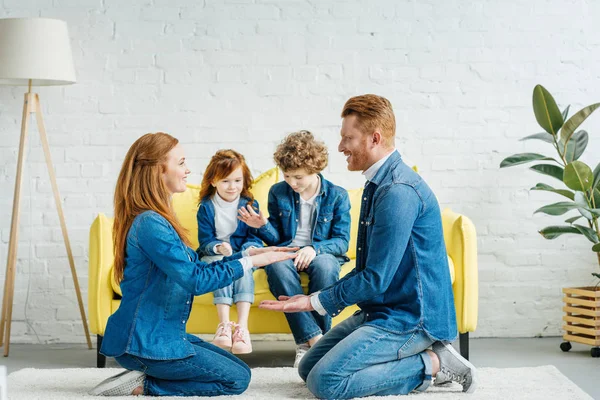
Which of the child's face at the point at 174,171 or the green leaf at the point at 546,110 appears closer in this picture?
the child's face at the point at 174,171

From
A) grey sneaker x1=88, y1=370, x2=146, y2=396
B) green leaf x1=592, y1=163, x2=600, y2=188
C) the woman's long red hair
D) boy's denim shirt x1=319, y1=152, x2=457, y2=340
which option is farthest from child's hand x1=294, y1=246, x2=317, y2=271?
green leaf x1=592, y1=163, x2=600, y2=188

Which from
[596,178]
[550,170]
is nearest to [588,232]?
[596,178]

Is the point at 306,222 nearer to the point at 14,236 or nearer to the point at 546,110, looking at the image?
the point at 546,110

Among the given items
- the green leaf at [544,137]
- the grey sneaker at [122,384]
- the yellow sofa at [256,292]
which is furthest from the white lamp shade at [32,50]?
the green leaf at [544,137]

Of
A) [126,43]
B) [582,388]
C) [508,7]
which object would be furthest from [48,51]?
[582,388]

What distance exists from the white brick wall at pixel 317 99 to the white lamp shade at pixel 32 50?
356 mm

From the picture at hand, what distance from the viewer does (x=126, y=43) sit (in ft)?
14.1

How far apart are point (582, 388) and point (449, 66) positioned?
6.43 ft

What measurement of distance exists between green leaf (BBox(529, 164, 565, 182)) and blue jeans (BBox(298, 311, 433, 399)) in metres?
1.58

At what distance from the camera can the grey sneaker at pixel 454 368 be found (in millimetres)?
2799

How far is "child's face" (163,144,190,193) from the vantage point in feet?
9.10

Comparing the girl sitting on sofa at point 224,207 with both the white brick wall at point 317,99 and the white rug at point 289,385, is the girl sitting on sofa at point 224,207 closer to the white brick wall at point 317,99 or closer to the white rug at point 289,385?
the white rug at point 289,385

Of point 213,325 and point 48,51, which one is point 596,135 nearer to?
point 213,325

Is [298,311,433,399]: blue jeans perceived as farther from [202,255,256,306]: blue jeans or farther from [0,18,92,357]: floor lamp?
[0,18,92,357]: floor lamp
